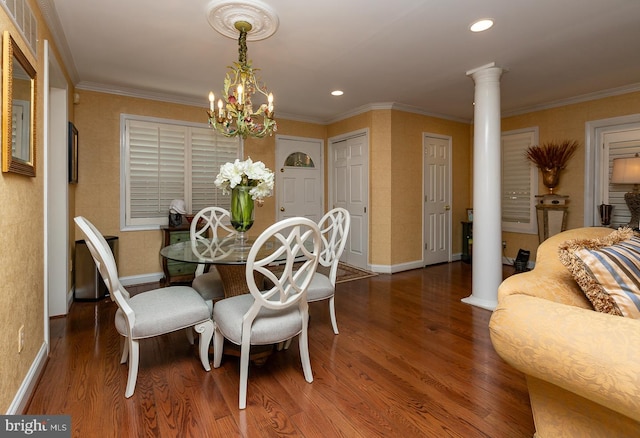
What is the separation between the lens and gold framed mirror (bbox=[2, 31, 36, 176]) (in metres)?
1.48

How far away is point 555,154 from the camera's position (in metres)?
4.47

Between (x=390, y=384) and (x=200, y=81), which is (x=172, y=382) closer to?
(x=390, y=384)

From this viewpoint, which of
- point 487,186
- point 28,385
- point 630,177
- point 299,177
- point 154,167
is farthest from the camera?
point 299,177

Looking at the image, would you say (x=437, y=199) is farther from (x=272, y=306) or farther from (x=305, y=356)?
(x=272, y=306)

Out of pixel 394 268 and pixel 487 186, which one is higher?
pixel 487 186

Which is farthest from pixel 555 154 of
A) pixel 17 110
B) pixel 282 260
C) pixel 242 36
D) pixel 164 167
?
pixel 17 110

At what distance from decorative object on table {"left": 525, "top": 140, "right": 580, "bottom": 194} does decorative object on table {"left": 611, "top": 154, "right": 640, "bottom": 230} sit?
625mm

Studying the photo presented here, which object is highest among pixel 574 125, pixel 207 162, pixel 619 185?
pixel 574 125

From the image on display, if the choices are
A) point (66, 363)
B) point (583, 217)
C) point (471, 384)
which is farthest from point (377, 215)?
point (66, 363)

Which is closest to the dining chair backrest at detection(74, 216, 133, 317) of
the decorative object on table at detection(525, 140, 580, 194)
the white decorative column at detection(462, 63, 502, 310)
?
the white decorative column at detection(462, 63, 502, 310)

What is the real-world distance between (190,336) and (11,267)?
3.89 feet

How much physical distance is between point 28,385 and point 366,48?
334 cm

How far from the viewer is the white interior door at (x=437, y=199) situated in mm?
5137

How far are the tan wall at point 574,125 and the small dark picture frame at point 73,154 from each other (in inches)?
229
